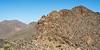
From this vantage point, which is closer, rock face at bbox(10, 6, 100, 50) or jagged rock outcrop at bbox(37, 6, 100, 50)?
rock face at bbox(10, 6, 100, 50)

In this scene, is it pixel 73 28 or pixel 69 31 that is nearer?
pixel 69 31

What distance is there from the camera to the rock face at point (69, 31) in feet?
124

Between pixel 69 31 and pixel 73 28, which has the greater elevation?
pixel 73 28

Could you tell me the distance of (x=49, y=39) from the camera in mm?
37906

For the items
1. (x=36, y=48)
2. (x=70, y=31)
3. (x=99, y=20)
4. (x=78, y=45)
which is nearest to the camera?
(x=36, y=48)

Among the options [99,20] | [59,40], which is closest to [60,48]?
[59,40]

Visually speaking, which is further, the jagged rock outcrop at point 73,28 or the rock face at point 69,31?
the jagged rock outcrop at point 73,28

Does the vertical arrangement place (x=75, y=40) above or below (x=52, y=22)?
below

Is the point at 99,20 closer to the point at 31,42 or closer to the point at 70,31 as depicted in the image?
the point at 70,31

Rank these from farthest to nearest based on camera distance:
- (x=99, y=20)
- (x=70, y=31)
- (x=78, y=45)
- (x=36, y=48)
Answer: (x=99, y=20), (x=70, y=31), (x=78, y=45), (x=36, y=48)

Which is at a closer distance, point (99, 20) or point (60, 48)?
point (60, 48)

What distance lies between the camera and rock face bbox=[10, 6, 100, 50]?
37.7 m

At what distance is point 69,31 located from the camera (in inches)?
1657

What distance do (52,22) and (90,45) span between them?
7.11 m
